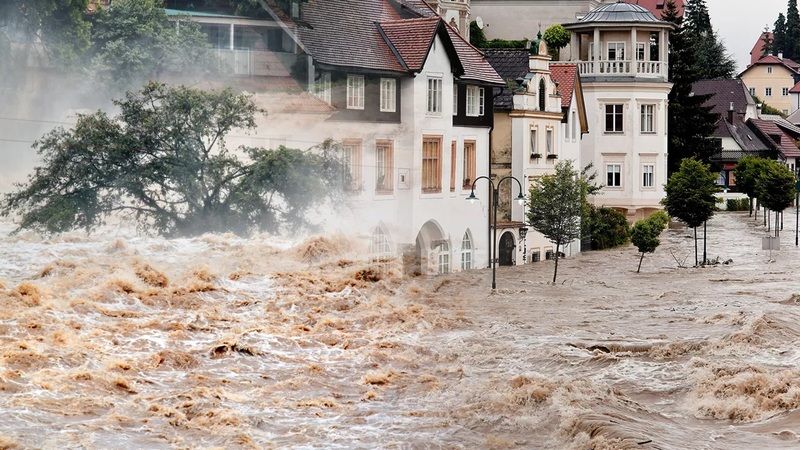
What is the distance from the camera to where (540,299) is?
156 feet

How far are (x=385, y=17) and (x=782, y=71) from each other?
404 ft

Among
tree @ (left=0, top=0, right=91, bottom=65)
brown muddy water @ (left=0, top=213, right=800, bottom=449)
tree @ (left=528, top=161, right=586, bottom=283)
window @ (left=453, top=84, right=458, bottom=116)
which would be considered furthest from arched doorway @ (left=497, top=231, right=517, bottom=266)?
tree @ (left=0, top=0, right=91, bottom=65)

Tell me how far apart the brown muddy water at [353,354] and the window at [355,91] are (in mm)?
4504

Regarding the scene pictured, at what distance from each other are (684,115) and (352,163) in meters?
44.4

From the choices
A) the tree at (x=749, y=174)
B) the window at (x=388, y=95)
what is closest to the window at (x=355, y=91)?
the window at (x=388, y=95)

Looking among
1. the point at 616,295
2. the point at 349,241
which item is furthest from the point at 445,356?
the point at 616,295

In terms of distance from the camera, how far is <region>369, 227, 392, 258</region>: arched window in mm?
47375

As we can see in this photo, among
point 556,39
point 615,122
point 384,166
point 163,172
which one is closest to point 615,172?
point 615,122

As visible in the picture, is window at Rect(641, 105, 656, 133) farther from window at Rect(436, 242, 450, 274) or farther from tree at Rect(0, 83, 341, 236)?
tree at Rect(0, 83, 341, 236)

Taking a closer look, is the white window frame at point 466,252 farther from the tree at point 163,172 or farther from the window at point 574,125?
the window at point 574,125

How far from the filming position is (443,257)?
168 ft

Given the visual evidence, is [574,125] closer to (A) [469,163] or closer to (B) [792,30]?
(A) [469,163]

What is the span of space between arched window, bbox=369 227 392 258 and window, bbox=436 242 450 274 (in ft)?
9.70

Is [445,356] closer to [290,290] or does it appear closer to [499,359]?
[499,359]
